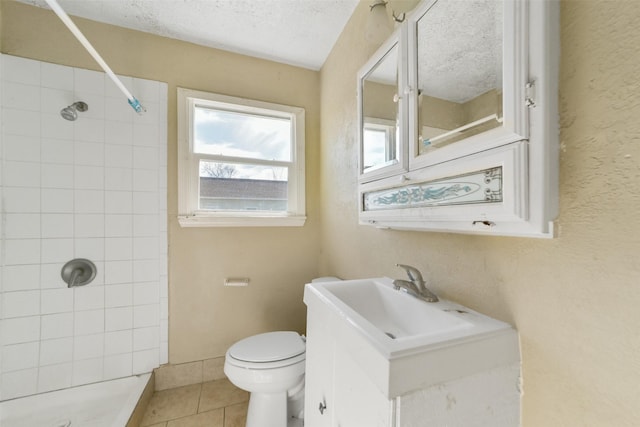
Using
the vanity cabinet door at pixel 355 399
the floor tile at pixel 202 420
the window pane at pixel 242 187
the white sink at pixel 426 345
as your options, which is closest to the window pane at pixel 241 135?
the window pane at pixel 242 187

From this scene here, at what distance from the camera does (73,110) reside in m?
1.40

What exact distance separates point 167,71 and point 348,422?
7.02 feet

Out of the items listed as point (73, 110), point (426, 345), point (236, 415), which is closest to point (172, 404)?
point (236, 415)

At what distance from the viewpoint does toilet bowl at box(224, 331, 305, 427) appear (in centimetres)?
117

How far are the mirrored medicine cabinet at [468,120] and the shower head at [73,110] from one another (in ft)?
5.53

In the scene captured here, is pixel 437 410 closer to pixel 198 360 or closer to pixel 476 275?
pixel 476 275

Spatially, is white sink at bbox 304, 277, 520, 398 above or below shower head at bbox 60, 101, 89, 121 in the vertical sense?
below

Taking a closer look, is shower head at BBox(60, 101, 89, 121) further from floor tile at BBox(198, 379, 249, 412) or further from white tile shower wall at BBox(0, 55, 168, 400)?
floor tile at BBox(198, 379, 249, 412)

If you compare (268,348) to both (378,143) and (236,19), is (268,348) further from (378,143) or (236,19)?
(236,19)

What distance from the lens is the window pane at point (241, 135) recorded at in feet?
5.72

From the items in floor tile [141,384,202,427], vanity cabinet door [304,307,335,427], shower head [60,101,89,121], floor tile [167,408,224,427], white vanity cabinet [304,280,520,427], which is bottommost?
floor tile [167,408,224,427]

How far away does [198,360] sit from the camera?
168 cm

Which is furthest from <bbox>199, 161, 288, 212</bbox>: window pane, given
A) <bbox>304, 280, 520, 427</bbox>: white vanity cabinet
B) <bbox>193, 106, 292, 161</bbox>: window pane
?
<bbox>304, 280, 520, 427</bbox>: white vanity cabinet

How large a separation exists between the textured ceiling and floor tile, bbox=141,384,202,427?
2.37m
